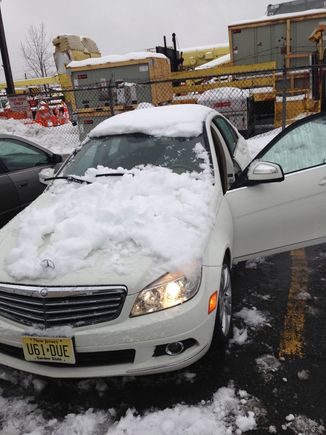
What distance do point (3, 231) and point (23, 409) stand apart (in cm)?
122

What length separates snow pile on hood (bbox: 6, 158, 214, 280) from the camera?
7.87 feet

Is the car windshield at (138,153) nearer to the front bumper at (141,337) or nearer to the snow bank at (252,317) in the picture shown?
the snow bank at (252,317)

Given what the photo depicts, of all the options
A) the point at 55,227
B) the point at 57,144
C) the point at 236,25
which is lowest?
the point at 57,144

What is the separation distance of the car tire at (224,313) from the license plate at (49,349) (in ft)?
3.04

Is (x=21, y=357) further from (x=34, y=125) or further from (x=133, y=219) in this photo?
(x=34, y=125)

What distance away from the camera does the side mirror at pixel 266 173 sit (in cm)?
319

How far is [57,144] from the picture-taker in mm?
13766

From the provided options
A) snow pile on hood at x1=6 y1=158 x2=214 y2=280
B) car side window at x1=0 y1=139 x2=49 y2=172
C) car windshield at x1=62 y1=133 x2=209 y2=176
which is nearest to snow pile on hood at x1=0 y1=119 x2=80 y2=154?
car side window at x1=0 y1=139 x2=49 y2=172

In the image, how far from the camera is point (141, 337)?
7.34 ft

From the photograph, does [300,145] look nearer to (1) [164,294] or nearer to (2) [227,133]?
(2) [227,133]

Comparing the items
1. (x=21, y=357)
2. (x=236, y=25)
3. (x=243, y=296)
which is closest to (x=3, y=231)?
(x=21, y=357)

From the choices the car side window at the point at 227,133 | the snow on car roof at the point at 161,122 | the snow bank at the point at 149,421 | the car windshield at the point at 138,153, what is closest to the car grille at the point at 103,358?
the snow bank at the point at 149,421

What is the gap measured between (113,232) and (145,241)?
239 millimetres

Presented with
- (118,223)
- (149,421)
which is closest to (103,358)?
(149,421)
